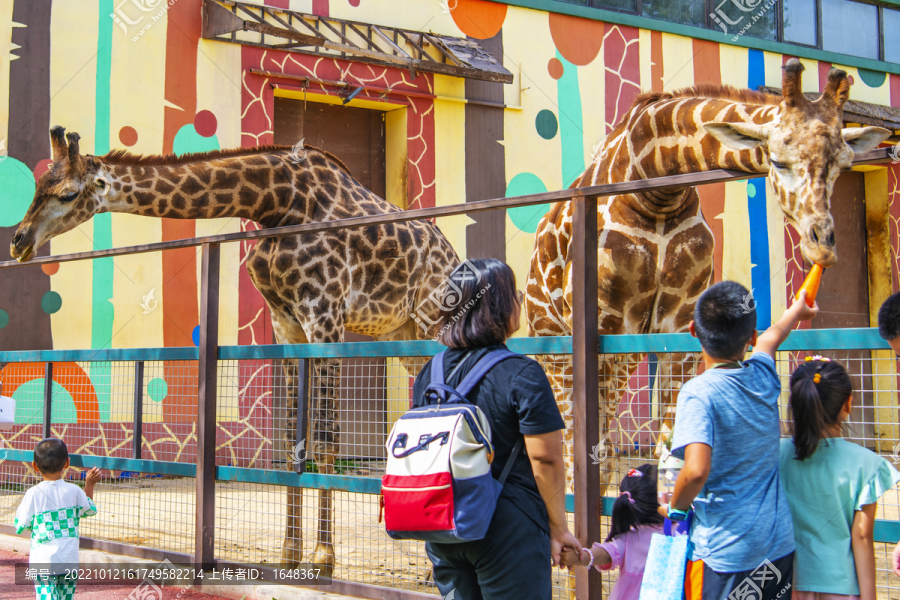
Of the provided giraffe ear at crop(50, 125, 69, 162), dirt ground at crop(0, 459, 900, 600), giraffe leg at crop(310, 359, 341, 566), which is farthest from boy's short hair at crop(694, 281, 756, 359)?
giraffe ear at crop(50, 125, 69, 162)

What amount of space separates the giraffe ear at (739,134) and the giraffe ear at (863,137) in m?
0.31

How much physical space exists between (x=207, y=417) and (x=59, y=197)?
75.1 inches

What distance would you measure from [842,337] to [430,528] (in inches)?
62.9

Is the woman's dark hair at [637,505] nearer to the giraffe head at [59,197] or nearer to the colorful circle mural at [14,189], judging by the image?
the giraffe head at [59,197]

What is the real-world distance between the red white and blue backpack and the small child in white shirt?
227cm

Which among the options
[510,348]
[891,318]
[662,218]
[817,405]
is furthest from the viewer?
[662,218]

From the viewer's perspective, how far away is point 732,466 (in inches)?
90.0

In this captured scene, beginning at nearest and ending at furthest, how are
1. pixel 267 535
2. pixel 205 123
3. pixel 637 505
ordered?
1. pixel 637 505
2. pixel 267 535
3. pixel 205 123

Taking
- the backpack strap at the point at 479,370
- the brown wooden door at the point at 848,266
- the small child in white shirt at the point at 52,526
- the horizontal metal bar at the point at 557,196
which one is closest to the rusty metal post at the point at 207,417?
the horizontal metal bar at the point at 557,196

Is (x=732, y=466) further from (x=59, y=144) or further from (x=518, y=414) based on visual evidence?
(x=59, y=144)

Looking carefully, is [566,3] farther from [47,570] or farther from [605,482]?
[47,570]

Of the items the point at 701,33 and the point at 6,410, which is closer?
the point at 6,410

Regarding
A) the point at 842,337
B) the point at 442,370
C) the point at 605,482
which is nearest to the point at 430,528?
the point at 442,370

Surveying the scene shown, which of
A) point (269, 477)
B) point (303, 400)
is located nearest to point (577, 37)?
point (303, 400)
